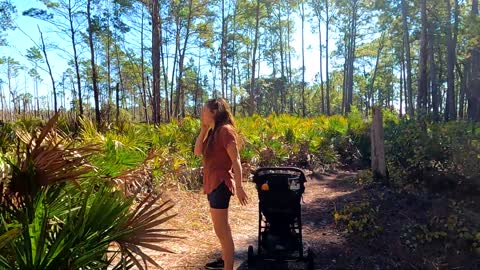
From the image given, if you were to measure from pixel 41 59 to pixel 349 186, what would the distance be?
103 ft

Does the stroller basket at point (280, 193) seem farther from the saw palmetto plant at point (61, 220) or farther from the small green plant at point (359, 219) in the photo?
the small green plant at point (359, 219)

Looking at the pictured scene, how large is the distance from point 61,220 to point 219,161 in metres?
1.49

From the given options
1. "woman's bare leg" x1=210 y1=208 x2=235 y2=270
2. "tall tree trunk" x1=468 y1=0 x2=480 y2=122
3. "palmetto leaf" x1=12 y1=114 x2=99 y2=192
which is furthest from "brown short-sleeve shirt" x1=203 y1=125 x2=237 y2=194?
"tall tree trunk" x1=468 y1=0 x2=480 y2=122

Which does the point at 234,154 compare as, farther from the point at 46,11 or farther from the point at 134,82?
the point at 134,82

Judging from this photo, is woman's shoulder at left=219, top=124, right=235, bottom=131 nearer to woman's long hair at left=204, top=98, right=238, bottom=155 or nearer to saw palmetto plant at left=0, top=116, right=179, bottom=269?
woman's long hair at left=204, top=98, right=238, bottom=155

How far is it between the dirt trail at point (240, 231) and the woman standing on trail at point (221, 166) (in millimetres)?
1079

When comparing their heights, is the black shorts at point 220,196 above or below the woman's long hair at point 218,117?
below

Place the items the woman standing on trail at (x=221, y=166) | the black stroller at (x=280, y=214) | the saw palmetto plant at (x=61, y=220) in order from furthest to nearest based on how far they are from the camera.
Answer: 1. the black stroller at (x=280, y=214)
2. the woman standing on trail at (x=221, y=166)
3. the saw palmetto plant at (x=61, y=220)

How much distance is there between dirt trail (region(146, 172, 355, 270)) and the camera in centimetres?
489

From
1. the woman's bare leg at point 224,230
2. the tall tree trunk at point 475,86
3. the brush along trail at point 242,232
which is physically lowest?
the brush along trail at point 242,232

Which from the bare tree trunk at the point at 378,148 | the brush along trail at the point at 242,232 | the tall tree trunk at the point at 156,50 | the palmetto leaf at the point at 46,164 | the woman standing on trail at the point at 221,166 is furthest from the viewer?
the tall tree trunk at the point at 156,50

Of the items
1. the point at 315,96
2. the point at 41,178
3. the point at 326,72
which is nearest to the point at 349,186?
the point at 41,178

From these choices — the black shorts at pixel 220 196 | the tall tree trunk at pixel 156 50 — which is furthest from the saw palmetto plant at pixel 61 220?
the tall tree trunk at pixel 156 50

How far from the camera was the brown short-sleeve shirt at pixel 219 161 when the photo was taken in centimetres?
377
